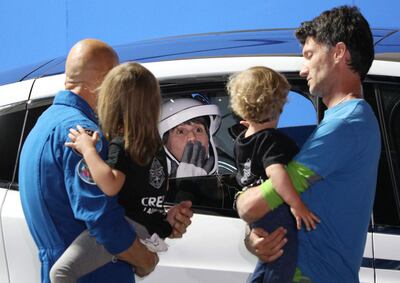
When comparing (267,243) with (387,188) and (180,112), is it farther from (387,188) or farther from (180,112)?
(180,112)

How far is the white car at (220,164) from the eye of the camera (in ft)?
10.1

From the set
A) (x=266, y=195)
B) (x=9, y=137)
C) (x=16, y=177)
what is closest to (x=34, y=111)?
(x=9, y=137)

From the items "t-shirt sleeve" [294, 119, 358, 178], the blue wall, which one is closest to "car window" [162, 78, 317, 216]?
"t-shirt sleeve" [294, 119, 358, 178]

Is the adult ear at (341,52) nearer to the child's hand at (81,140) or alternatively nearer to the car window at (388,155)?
the car window at (388,155)

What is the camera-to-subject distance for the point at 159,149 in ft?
8.97

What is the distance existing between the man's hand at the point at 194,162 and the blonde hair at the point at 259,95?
1.70ft

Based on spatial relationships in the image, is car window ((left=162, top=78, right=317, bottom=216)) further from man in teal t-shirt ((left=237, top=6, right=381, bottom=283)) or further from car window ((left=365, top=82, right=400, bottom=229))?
man in teal t-shirt ((left=237, top=6, right=381, bottom=283))

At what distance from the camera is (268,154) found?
2.63 m

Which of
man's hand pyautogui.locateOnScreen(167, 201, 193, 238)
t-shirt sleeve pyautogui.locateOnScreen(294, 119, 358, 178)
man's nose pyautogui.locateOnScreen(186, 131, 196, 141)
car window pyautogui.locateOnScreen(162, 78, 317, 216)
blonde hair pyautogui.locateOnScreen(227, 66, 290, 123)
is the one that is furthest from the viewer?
man's nose pyautogui.locateOnScreen(186, 131, 196, 141)

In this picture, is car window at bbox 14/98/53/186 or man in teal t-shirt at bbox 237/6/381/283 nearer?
man in teal t-shirt at bbox 237/6/381/283

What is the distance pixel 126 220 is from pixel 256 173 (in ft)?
Result: 1.45

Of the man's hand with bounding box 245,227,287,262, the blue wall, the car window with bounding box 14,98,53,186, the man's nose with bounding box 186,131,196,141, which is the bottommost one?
the blue wall

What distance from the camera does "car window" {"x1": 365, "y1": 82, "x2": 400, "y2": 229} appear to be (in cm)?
306

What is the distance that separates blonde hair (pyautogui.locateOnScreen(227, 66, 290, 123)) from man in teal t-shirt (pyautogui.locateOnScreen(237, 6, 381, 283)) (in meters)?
0.12
